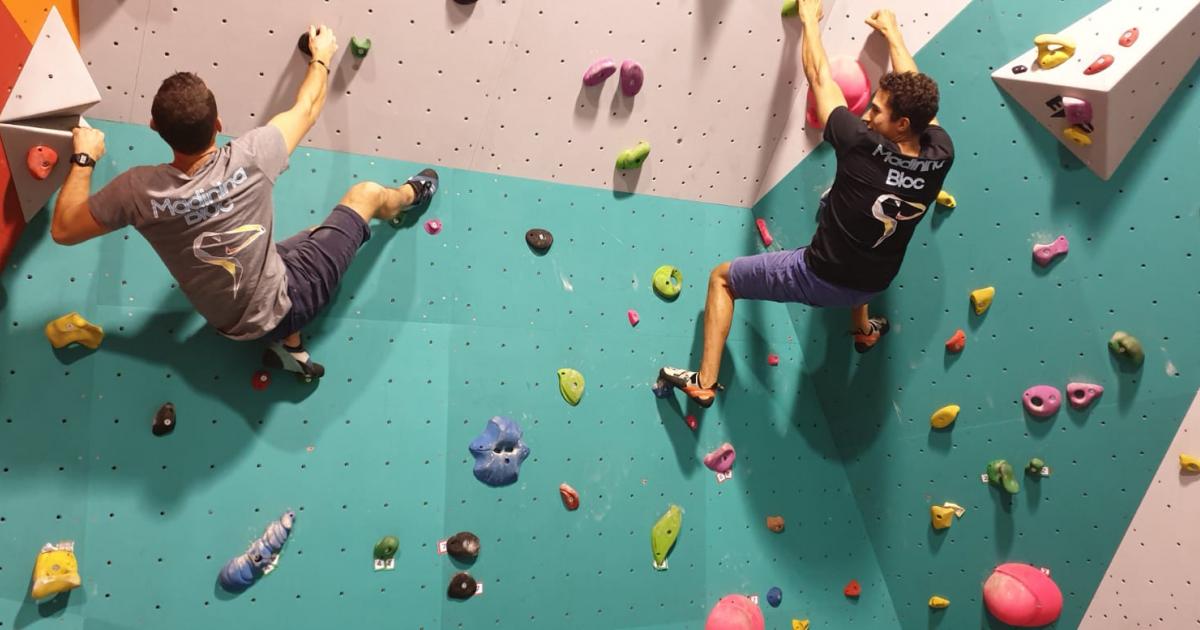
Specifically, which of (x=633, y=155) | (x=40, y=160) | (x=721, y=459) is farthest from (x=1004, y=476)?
(x=40, y=160)

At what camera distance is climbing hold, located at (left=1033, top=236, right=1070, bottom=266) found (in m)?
2.43

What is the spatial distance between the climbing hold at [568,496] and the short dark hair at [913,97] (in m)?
1.50

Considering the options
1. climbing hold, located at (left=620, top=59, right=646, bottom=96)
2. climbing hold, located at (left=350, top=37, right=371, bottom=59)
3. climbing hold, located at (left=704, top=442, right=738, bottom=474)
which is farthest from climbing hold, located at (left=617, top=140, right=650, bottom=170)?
climbing hold, located at (left=704, top=442, right=738, bottom=474)

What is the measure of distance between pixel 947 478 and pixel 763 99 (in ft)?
4.79

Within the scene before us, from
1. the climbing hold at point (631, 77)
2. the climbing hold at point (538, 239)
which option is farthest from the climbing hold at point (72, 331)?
the climbing hold at point (631, 77)

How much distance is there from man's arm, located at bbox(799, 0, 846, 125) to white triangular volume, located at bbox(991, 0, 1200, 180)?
0.53 m

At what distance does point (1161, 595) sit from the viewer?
2.43m

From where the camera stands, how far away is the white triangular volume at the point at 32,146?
188 cm

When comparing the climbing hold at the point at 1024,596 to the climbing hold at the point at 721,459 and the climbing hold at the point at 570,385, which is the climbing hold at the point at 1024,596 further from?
the climbing hold at the point at 570,385

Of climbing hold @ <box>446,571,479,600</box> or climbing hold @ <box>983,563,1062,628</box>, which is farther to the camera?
climbing hold @ <box>983,563,1062,628</box>

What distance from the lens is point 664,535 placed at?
2.75 meters

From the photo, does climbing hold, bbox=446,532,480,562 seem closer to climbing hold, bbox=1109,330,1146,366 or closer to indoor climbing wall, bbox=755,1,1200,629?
indoor climbing wall, bbox=755,1,1200,629

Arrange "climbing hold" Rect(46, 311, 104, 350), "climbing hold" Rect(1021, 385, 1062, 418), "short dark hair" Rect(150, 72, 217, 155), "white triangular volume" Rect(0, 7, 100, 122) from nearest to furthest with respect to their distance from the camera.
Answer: "short dark hair" Rect(150, 72, 217, 155), "white triangular volume" Rect(0, 7, 100, 122), "climbing hold" Rect(46, 311, 104, 350), "climbing hold" Rect(1021, 385, 1062, 418)

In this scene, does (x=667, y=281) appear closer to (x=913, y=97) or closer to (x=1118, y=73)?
(x=913, y=97)
